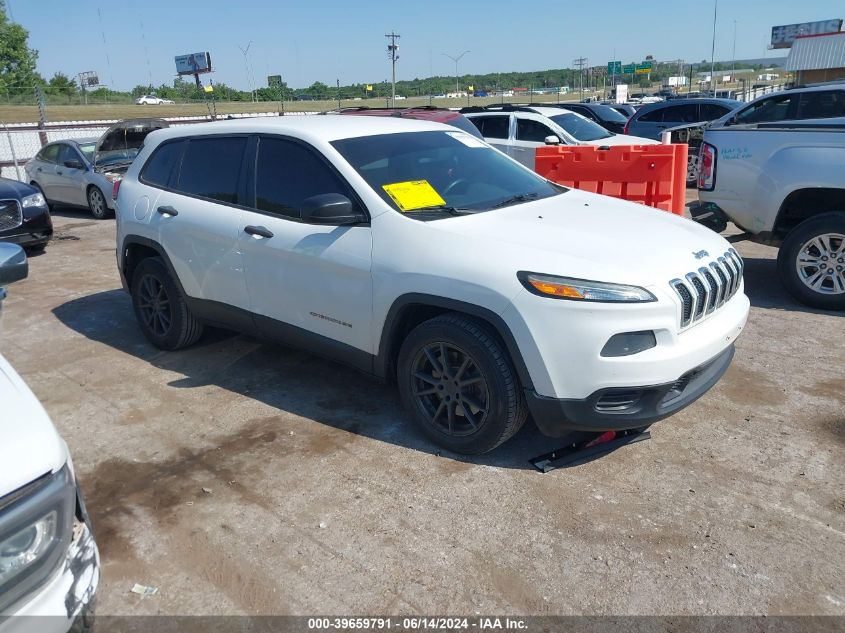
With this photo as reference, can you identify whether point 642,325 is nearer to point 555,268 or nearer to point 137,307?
point 555,268

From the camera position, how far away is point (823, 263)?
6051 millimetres

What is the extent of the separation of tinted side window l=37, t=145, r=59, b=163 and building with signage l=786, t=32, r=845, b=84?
38067 millimetres

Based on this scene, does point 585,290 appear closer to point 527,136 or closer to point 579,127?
point 527,136

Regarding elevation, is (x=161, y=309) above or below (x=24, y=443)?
below

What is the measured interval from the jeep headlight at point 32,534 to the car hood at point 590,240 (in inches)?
86.5

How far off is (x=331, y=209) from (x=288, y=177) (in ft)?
2.46

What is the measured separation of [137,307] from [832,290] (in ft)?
19.5

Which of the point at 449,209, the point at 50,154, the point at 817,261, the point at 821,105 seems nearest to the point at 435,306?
the point at 449,209

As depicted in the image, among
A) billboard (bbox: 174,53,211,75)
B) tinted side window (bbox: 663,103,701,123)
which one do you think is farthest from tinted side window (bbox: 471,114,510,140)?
billboard (bbox: 174,53,211,75)

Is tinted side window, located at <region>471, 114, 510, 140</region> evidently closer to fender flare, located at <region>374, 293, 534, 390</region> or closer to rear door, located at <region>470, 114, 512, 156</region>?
rear door, located at <region>470, 114, 512, 156</region>

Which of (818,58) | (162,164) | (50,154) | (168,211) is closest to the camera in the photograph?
(168,211)

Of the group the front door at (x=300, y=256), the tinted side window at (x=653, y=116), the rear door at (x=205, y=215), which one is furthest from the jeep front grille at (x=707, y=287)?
the tinted side window at (x=653, y=116)

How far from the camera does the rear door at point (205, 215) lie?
15.4 ft

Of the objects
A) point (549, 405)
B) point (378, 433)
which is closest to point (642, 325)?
point (549, 405)
